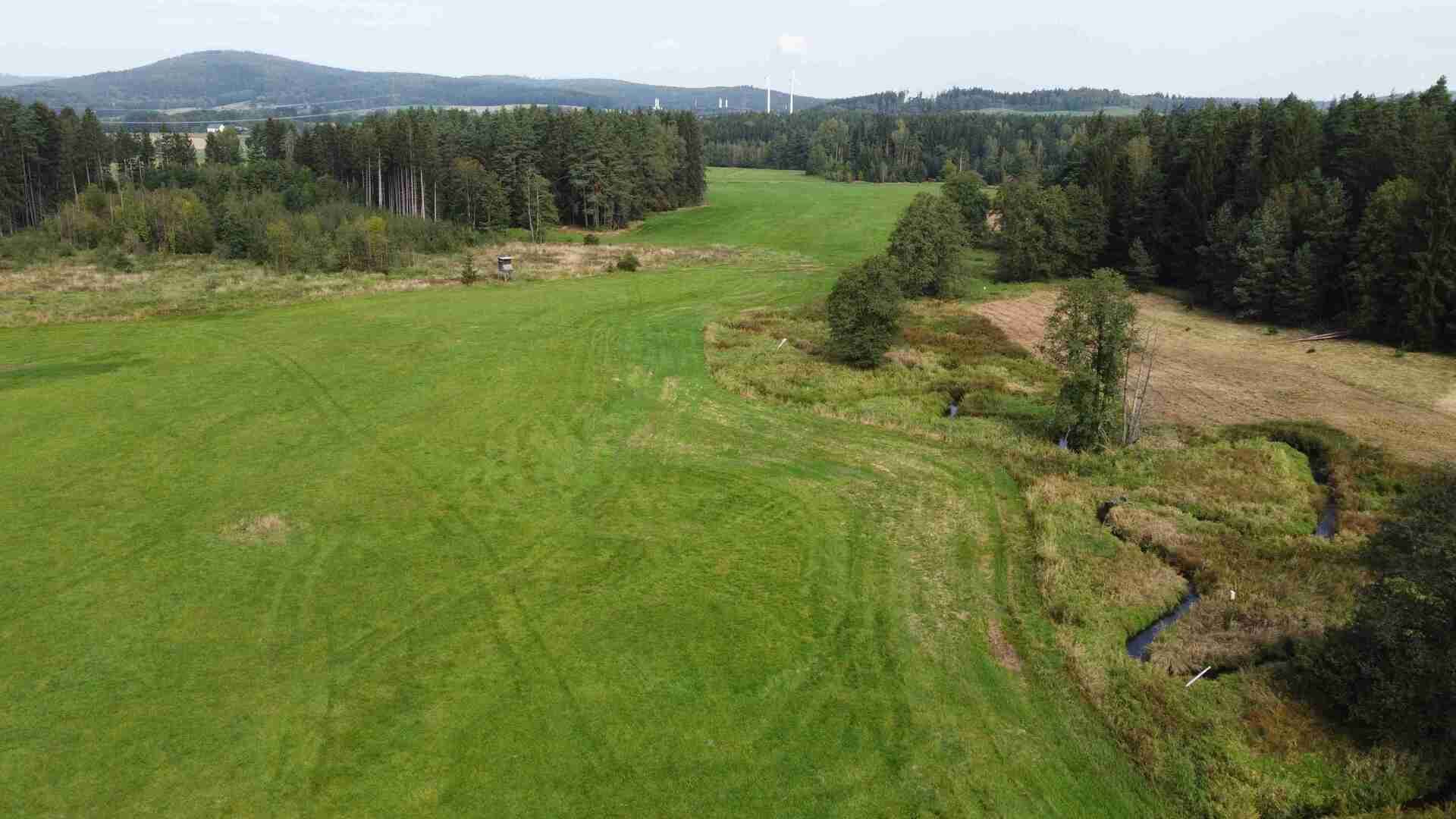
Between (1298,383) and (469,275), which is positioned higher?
(469,275)

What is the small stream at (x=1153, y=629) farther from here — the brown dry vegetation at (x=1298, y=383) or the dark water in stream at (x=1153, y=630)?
the brown dry vegetation at (x=1298, y=383)

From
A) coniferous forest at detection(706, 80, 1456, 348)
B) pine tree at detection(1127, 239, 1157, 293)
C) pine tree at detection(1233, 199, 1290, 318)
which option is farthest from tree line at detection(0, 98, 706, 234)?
pine tree at detection(1233, 199, 1290, 318)

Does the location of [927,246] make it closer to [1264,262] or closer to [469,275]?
[1264,262]

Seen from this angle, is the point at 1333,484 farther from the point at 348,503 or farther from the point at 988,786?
the point at 348,503

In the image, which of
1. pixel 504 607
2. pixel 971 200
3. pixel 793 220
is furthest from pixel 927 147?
pixel 504 607

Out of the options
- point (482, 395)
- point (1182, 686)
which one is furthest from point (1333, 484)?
point (482, 395)

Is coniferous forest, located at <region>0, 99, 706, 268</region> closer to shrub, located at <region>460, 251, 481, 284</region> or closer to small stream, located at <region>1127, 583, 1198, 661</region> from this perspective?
shrub, located at <region>460, 251, 481, 284</region>
